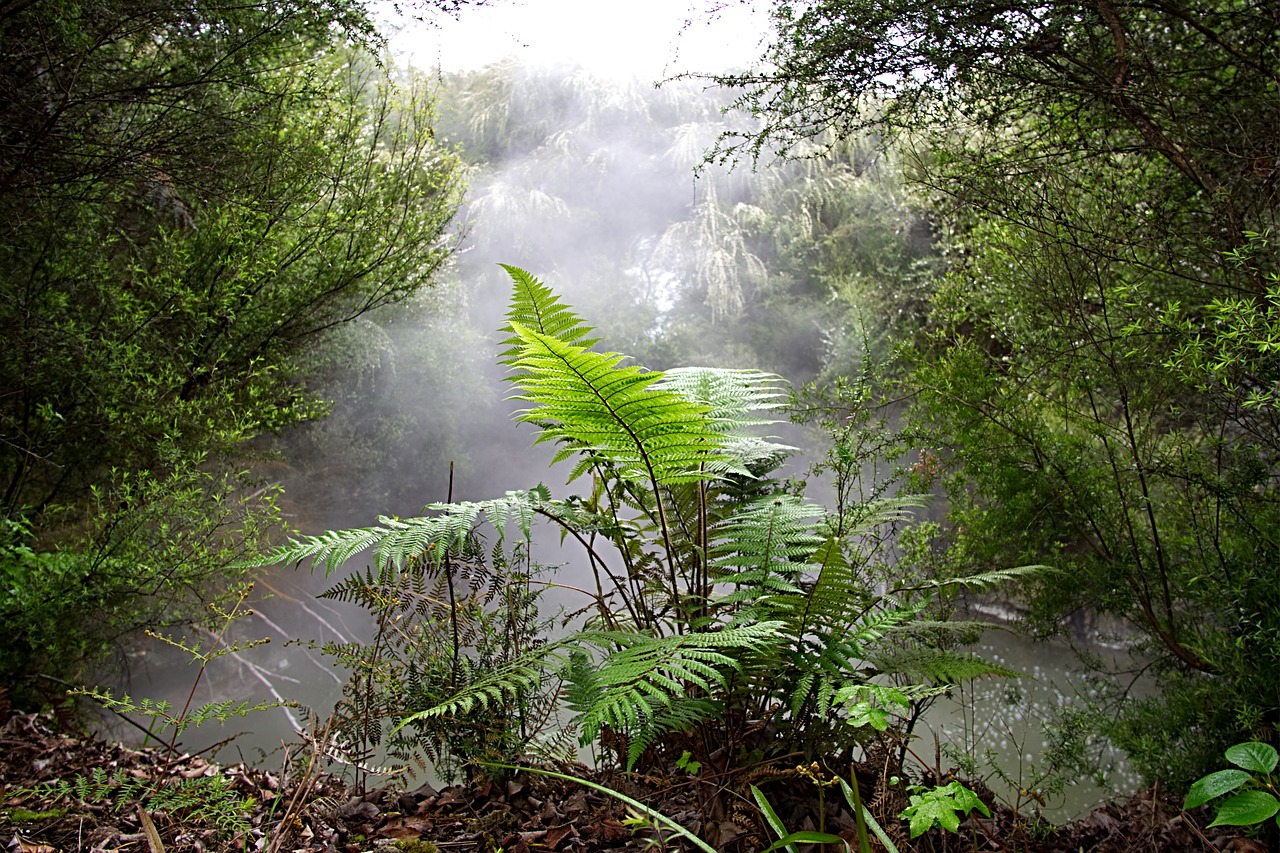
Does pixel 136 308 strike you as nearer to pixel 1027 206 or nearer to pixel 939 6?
pixel 939 6

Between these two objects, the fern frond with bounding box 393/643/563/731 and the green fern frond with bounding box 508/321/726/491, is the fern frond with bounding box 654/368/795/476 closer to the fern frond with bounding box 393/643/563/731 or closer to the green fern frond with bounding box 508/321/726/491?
the green fern frond with bounding box 508/321/726/491

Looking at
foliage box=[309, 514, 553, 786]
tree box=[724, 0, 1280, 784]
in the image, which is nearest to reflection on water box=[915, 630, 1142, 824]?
tree box=[724, 0, 1280, 784]

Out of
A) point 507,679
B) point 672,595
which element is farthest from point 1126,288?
point 507,679

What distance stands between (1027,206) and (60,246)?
2326 millimetres

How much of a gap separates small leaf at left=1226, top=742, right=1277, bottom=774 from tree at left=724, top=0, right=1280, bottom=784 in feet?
1.90

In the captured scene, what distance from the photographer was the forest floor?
1.08 m

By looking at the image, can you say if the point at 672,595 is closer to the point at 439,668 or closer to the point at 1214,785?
the point at 439,668

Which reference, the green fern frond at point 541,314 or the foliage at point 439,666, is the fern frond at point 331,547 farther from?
the green fern frond at point 541,314

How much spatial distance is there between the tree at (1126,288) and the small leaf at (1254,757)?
580 mm

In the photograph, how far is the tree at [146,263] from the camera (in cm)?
175

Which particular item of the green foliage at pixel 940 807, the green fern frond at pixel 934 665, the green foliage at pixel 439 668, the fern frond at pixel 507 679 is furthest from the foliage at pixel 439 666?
the green foliage at pixel 940 807

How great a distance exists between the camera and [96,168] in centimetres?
171

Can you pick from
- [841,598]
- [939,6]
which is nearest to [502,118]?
[939,6]

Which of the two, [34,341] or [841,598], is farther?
[34,341]
